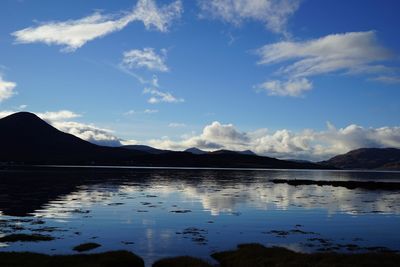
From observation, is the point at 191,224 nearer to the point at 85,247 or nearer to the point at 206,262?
Result: the point at 85,247

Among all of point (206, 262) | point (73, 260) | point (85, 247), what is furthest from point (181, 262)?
point (85, 247)

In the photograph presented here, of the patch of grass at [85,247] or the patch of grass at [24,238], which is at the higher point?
the patch of grass at [24,238]

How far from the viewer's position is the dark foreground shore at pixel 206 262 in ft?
100.0

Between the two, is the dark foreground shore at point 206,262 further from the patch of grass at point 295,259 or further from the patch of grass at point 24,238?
the patch of grass at point 24,238

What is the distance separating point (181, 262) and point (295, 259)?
316 inches

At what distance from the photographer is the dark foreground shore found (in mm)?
30469

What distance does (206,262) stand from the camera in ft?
108

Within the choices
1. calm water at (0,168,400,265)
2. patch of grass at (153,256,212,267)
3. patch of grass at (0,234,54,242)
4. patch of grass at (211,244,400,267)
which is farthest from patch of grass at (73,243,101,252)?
patch of grass at (211,244,400,267)

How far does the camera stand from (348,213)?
228 ft

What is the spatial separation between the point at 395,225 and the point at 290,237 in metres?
18.9

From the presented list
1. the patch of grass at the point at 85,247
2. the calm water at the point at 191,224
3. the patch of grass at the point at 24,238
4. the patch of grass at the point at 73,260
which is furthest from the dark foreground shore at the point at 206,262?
the patch of grass at the point at 24,238

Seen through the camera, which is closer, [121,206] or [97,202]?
[121,206]

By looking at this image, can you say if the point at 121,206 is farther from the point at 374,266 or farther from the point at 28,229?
the point at 374,266

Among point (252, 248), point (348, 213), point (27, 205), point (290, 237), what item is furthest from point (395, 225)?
point (27, 205)
